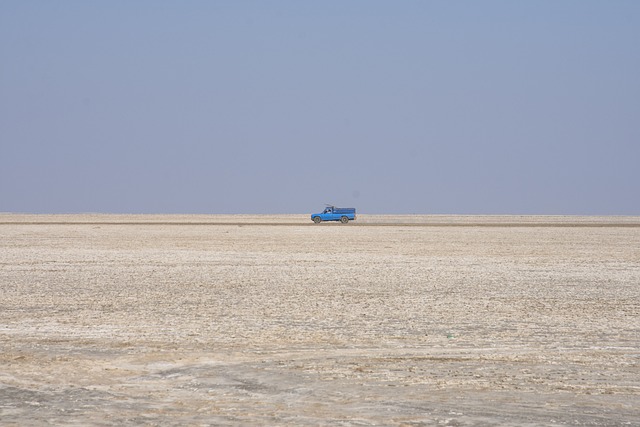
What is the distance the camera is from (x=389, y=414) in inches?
314

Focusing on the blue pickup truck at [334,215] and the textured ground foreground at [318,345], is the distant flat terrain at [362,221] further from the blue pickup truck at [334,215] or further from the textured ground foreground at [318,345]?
the textured ground foreground at [318,345]

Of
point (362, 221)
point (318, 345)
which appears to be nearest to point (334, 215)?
point (362, 221)

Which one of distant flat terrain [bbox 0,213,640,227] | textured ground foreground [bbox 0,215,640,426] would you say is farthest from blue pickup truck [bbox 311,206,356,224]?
textured ground foreground [bbox 0,215,640,426]

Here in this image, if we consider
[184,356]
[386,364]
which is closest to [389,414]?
[386,364]

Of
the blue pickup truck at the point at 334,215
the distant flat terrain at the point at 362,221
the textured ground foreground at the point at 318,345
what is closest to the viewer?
the textured ground foreground at the point at 318,345

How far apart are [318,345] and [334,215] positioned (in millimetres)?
61011

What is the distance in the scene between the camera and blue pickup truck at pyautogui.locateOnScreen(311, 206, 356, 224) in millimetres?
72250

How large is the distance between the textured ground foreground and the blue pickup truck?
46.0 m

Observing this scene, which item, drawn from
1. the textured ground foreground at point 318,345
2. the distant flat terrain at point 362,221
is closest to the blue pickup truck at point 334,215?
the distant flat terrain at point 362,221

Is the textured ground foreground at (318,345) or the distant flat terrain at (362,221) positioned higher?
the distant flat terrain at (362,221)

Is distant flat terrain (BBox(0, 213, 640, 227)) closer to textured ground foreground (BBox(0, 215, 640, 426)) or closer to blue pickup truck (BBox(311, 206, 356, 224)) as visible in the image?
blue pickup truck (BBox(311, 206, 356, 224))

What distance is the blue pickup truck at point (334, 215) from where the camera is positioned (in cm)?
7225

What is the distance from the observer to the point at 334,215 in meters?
72.8

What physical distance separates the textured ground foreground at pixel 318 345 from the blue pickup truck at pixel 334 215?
151ft
